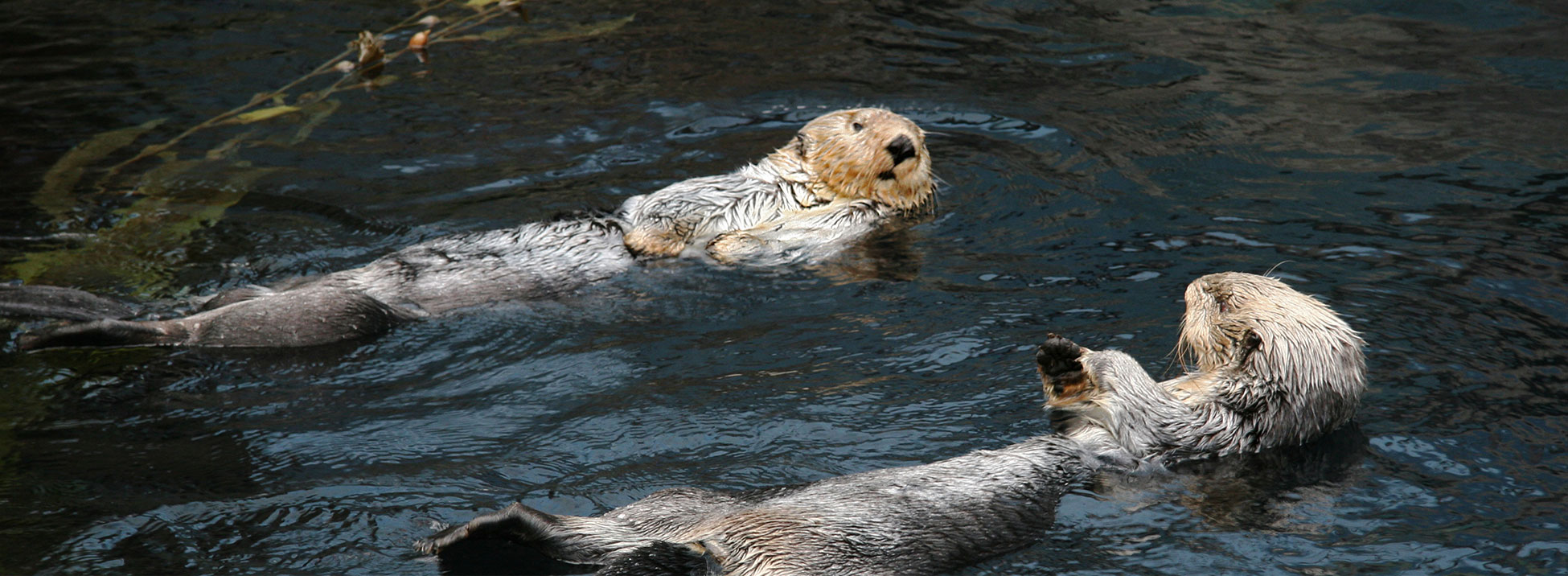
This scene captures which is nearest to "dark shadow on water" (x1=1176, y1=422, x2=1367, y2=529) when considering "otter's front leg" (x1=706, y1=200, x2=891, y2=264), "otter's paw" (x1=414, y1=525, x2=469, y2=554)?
"otter's paw" (x1=414, y1=525, x2=469, y2=554)

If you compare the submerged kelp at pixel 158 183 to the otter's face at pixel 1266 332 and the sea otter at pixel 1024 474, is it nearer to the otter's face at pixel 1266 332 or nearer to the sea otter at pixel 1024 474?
the sea otter at pixel 1024 474

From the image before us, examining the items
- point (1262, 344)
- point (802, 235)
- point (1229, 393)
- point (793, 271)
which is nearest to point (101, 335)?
point (793, 271)

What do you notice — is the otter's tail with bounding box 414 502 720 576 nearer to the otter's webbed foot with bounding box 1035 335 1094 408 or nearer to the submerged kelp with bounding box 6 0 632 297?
the otter's webbed foot with bounding box 1035 335 1094 408

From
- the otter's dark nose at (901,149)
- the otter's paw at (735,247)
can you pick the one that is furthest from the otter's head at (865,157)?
the otter's paw at (735,247)

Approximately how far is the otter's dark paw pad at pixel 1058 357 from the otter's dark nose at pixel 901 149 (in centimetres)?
217

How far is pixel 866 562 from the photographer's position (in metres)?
2.88

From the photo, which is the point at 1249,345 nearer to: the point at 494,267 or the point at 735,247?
the point at 735,247

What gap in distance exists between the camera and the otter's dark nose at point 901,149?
5605mm

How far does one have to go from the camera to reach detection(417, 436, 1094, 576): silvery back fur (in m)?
2.89

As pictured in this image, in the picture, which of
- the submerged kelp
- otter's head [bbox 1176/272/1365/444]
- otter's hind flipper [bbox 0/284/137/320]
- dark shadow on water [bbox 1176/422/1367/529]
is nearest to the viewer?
dark shadow on water [bbox 1176/422/1367/529]

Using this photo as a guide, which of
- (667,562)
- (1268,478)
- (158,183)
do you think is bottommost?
(1268,478)

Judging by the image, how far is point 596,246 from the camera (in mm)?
5281

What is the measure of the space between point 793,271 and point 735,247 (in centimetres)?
29

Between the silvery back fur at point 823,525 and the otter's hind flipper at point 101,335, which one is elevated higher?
the otter's hind flipper at point 101,335
